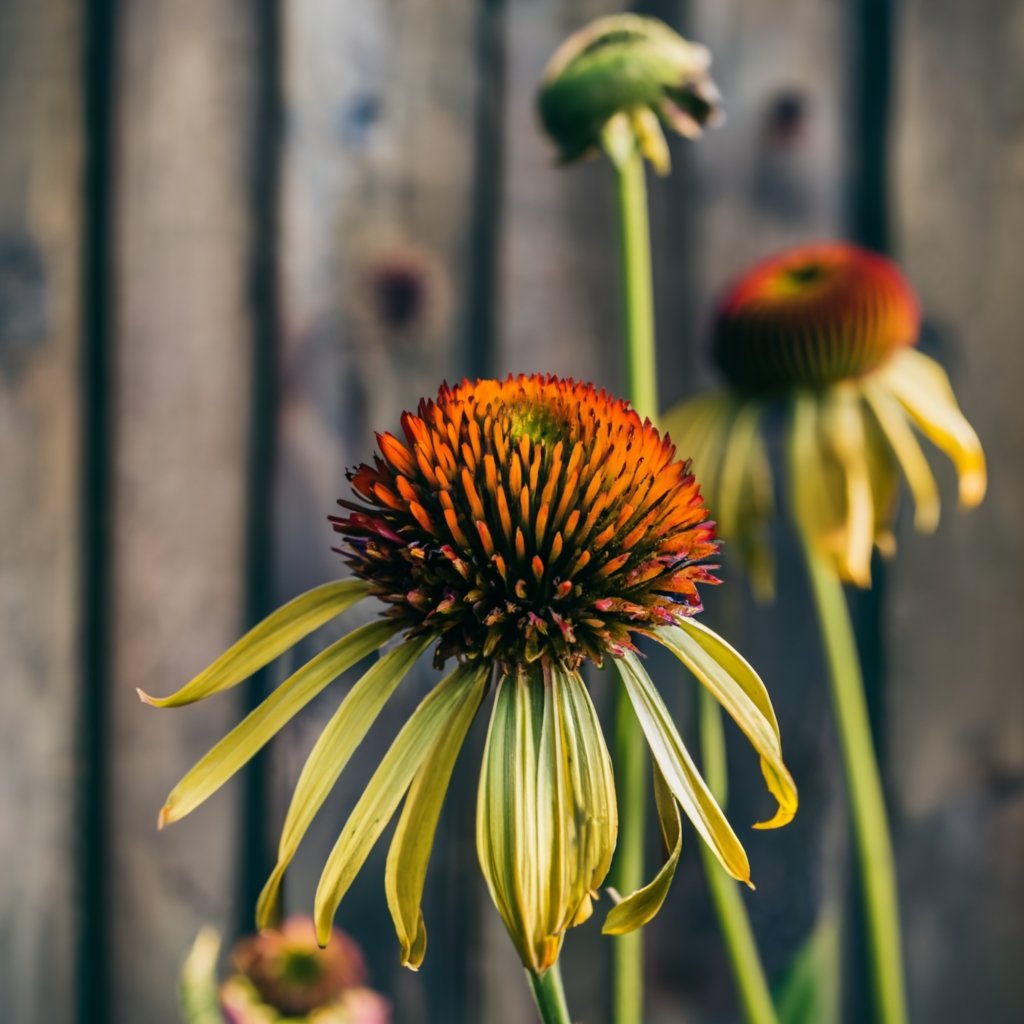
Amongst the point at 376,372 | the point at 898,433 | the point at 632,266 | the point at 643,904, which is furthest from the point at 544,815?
the point at 376,372

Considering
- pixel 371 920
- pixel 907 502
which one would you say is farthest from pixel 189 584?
pixel 907 502

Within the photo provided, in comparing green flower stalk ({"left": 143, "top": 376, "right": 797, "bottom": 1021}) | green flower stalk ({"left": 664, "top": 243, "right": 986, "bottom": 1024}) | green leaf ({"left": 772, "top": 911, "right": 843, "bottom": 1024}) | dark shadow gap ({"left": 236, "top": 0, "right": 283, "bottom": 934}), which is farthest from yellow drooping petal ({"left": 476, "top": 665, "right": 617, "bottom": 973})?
dark shadow gap ({"left": 236, "top": 0, "right": 283, "bottom": 934})

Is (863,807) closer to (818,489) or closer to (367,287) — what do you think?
(818,489)

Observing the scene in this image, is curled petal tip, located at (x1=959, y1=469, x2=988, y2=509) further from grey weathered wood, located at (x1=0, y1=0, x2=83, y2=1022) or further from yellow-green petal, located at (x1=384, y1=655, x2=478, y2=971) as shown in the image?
grey weathered wood, located at (x1=0, y1=0, x2=83, y2=1022)

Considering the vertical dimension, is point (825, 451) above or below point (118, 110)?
→ below

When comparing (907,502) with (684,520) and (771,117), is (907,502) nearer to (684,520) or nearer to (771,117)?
(771,117)

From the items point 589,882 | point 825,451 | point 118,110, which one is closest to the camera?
point 589,882
